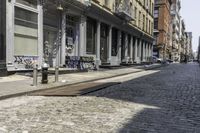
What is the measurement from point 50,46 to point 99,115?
17.2 meters

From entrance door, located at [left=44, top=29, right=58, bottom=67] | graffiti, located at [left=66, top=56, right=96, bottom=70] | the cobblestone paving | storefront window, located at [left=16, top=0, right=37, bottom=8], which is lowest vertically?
the cobblestone paving

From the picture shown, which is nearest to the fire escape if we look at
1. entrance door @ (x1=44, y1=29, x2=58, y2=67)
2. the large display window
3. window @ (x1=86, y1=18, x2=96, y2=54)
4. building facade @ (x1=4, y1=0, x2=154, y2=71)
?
building facade @ (x1=4, y1=0, x2=154, y2=71)

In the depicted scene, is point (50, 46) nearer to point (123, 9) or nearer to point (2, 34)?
point (2, 34)

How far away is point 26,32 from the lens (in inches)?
831

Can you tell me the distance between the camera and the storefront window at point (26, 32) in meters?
20.2

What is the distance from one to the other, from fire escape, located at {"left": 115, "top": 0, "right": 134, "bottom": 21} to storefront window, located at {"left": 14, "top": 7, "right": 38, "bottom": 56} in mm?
18156

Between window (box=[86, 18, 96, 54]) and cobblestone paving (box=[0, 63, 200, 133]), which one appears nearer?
cobblestone paving (box=[0, 63, 200, 133])

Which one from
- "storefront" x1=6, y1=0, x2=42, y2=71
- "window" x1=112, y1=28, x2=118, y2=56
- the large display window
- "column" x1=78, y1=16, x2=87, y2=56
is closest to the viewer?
"storefront" x1=6, y1=0, x2=42, y2=71

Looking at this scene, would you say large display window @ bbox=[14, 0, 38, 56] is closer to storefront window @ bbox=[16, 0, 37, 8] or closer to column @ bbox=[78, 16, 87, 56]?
storefront window @ bbox=[16, 0, 37, 8]

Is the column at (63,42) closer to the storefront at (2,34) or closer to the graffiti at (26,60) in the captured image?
the graffiti at (26,60)

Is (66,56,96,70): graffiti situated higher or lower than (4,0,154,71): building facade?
lower

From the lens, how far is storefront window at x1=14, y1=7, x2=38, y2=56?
20.2 metres

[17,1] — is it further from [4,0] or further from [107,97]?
[107,97]

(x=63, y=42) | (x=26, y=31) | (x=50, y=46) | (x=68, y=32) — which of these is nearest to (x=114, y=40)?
(x=68, y=32)
